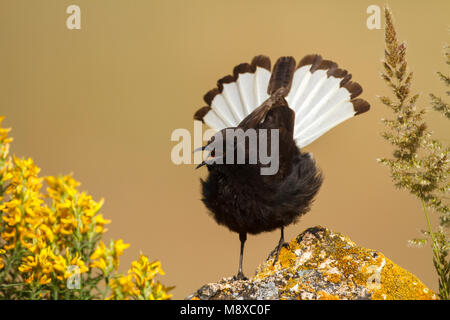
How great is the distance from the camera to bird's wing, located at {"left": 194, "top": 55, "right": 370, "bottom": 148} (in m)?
3.16

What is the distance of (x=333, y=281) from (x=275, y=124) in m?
1.08

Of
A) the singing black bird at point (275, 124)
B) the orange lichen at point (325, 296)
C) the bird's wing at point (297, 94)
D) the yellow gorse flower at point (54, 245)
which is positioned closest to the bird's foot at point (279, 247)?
the singing black bird at point (275, 124)

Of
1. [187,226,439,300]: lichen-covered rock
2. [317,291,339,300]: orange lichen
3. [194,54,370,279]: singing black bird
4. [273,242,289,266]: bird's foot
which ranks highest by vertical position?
[194,54,370,279]: singing black bird

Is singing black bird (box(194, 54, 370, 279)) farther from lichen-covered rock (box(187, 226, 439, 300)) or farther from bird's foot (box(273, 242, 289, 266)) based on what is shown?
lichen-covered rock (box(187, 226, 439, 300))

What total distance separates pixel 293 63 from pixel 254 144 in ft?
3.03

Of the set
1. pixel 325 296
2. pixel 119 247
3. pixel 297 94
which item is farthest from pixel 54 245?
pixel 297 94

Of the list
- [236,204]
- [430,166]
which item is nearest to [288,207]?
[236,204]

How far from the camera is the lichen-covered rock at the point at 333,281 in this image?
1.98 m

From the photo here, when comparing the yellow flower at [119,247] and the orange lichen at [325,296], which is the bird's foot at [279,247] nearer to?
the orange lichen at [325,296]

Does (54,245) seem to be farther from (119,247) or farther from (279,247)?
(279,247)

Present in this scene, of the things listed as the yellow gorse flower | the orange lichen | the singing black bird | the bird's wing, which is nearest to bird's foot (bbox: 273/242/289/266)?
the singing black bird

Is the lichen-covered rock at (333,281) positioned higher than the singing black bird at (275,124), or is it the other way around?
the singing black bird at (275,124)

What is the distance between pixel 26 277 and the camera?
1303 mm

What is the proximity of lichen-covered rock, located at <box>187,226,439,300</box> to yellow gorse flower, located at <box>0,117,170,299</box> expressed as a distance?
85 cm
